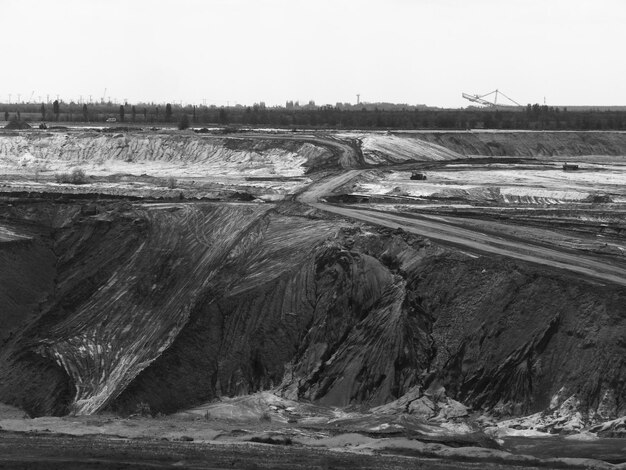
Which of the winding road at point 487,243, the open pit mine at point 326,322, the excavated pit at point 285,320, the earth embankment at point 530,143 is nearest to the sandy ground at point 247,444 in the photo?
the open pit mine at point 326,322

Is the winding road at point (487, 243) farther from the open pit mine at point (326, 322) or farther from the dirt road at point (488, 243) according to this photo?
the open pit mine at point (326, 322)

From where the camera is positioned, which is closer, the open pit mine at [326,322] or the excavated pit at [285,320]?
the open pit mine at [326,322]

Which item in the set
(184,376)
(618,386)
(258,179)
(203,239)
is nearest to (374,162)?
(258,179)

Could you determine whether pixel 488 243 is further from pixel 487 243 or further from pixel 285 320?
pixel 285 320

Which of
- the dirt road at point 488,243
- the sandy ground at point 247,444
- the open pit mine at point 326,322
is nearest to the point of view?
the sandy ground at point 247,444

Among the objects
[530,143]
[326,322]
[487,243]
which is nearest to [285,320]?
[326,322]

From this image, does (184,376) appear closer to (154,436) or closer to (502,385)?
(154,436)

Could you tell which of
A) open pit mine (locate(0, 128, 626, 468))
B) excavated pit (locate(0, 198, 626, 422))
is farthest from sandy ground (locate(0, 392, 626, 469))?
excavated pit (locate(0, 198, 626, 422))
